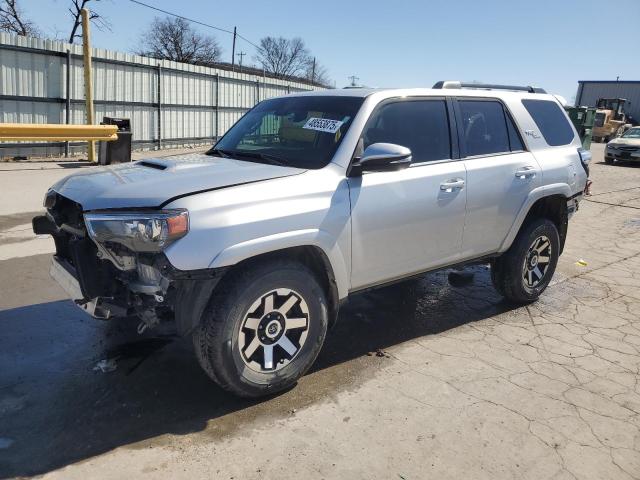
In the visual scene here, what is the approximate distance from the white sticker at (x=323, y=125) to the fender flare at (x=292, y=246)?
831 mm

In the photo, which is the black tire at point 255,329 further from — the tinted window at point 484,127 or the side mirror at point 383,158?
the tinted window at point 484,127

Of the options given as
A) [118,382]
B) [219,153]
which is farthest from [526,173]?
[118,382]

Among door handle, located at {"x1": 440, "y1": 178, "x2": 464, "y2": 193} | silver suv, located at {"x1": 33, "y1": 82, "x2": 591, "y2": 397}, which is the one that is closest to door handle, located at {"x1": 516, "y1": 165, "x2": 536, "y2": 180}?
silver suv, located at {"x1": 33, "y1": 82, "x2": 591, "y2": 397}

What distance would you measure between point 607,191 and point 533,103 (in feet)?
32.9

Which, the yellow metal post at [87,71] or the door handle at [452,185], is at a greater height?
the yellow metal post at [87,71]

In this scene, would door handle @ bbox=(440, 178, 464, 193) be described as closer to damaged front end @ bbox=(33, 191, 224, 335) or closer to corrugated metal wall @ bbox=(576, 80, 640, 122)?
damaged front end @ bbox=(33, 191, 224, 335)

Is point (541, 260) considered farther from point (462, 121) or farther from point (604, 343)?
point (462, 121)

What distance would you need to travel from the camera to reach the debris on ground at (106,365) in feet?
11.5

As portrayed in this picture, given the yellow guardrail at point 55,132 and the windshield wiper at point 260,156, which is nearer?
the windshield wiper at point 260,156

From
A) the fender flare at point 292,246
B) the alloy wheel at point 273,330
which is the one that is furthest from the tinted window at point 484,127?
the alloy wheel at point 273,330

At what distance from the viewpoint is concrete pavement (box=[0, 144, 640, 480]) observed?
269 cm

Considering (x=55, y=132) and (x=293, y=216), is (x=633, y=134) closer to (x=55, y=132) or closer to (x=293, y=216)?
(x=55, y=132)

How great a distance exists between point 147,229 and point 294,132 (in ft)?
5.07

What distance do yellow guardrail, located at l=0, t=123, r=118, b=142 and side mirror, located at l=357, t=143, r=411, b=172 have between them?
9.28 m
